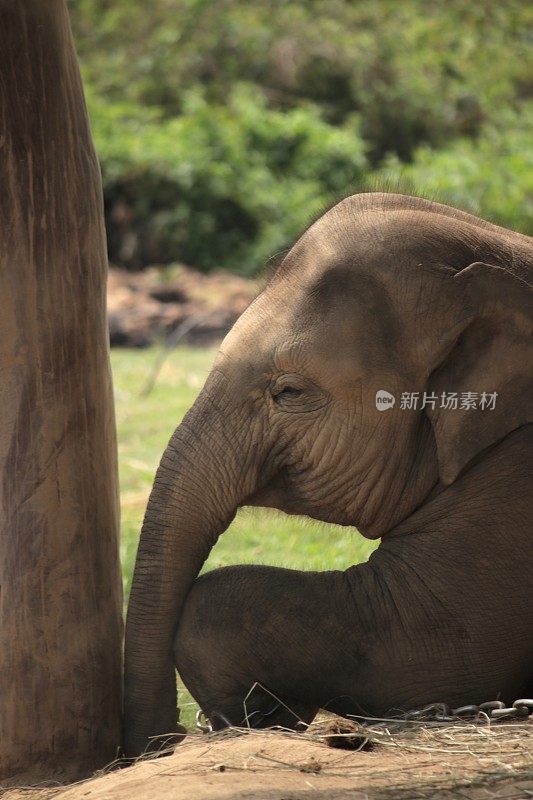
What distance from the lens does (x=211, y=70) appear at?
21234 millimetres

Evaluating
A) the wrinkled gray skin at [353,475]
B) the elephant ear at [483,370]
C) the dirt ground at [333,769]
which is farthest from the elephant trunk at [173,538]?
the elephant ear at [483,370]

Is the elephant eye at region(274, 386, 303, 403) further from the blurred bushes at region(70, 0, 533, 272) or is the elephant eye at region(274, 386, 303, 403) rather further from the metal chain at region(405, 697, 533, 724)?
the blurred bushes at region(70, 0, 533, 272)

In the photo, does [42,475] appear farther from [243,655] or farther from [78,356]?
[243,655]

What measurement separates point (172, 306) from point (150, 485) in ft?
20.8

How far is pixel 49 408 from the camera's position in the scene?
3.71 meters

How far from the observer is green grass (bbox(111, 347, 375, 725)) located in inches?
225

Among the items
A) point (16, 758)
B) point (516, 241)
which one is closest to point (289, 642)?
point (16, 758)

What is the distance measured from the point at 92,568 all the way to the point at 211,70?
18.4 metres

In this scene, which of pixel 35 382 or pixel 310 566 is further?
pixel 310 566

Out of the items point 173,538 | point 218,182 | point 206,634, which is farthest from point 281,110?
point 206,634
